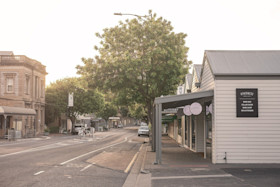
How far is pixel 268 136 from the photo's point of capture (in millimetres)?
16484

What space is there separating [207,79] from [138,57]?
840 centimetres

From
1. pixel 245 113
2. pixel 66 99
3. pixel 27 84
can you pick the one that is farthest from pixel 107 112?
pixel 245 113

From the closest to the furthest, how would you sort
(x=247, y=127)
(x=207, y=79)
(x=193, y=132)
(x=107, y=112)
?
(x=247, y=127) < (x=207, y=79) < (x=193, y=132) < (x=107, y=112)

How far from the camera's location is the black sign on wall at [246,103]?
1662 cm

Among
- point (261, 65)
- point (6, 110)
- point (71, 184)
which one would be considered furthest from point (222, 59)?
point (6, 110)

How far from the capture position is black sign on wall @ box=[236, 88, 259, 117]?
16625 millimetres

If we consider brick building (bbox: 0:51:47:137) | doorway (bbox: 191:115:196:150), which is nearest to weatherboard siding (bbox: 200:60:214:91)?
doorway (bbox: 191:115:196:150)

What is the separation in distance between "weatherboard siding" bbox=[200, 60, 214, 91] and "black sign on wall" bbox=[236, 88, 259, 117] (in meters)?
1.54

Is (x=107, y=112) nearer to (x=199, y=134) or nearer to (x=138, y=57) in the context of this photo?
(x=138, y=57)

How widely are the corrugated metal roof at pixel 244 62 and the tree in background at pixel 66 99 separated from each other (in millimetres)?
48032

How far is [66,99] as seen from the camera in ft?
210

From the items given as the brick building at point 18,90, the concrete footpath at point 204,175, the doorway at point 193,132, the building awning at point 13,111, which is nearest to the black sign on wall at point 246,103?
the concrete footpath at point 204,175

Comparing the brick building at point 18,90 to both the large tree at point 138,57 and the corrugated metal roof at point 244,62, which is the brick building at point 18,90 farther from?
the corrugated metal roof at point 244,62

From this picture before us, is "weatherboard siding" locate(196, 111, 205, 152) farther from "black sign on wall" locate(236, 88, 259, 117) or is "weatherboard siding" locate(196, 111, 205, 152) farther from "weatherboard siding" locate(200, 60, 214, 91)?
"black sign on wall" locate(236, 88, 259, 117)
